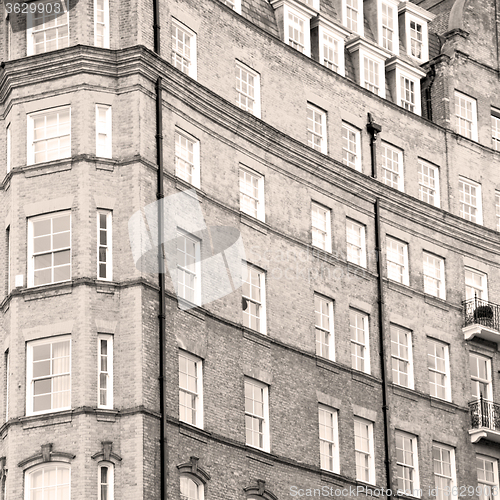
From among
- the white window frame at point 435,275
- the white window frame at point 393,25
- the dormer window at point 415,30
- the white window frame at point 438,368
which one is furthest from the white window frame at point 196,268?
the dormer window at point 415,30

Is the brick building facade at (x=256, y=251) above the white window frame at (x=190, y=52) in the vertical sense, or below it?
below

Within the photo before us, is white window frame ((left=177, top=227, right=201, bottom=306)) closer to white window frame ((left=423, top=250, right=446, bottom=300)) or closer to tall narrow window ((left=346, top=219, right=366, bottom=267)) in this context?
tall narrow window ((left=346, top=219, right=366, bottom=267))

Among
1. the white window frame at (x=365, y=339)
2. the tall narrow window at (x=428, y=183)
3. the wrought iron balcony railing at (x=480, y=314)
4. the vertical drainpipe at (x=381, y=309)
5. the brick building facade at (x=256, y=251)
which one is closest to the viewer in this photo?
the brick building facade at (x=256, y=251)

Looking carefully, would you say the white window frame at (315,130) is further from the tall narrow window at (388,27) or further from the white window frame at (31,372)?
the white window frame at (31,372)

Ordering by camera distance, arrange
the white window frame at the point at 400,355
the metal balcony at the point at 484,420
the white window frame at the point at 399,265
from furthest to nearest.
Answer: the white window frame at the point at 399,265 < the metal balcony at the point at 484,420 < the white window frame at the point at 400,355

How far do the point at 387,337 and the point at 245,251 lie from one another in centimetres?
718

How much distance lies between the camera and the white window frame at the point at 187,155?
1695 inches

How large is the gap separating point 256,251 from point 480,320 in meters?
11.0

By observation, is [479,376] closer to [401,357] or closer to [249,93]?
[401,357]

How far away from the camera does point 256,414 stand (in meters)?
43.2

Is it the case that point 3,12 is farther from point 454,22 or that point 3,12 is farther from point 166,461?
point 454,22

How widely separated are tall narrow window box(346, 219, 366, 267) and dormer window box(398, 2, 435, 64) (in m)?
9.36

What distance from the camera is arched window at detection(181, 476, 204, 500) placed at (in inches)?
1555

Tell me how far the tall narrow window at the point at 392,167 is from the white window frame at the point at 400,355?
223 inches
